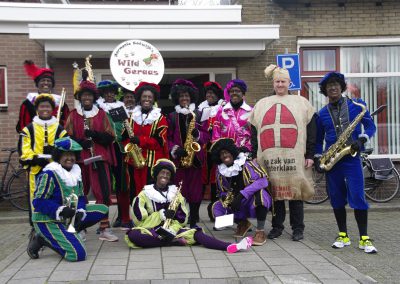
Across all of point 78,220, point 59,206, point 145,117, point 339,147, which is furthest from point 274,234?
point 59,206

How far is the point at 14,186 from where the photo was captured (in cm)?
1010

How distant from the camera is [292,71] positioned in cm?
877

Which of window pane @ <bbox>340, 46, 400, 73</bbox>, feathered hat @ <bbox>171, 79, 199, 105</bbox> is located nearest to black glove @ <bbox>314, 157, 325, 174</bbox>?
feathered hat @ <bbox>171, 79, 199, 105</bbox>

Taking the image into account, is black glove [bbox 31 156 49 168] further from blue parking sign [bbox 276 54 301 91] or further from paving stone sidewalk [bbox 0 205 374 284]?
blue parking sign [bbox 276 54 301 91]

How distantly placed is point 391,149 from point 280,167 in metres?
5.61

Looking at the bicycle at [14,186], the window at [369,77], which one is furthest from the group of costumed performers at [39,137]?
the window at [369,77]

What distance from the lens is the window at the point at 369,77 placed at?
10984 mm

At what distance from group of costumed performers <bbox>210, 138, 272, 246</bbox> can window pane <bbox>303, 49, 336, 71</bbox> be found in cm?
496

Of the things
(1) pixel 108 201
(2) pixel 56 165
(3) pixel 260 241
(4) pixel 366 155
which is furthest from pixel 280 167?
(4) pixel 366 155

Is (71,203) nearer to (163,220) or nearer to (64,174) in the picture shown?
(64,174)

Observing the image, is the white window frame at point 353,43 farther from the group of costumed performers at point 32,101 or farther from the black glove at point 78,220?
the black glove at point 78,220

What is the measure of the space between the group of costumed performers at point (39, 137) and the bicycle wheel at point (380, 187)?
6.71 metres

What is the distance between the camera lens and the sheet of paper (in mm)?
6266

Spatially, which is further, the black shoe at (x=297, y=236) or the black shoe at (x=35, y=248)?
the black shoe at (x=297, y=236)
